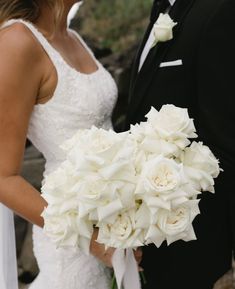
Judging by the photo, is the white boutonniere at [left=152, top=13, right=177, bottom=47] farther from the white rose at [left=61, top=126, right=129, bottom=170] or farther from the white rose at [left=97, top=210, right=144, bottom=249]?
the white rose at [left=97, top=210, right=144, bottom=249]

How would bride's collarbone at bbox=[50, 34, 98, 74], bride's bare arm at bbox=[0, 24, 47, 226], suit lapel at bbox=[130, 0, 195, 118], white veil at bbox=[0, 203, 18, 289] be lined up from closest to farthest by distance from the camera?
bride's bare arm at bbox=[0, 24, 47, 226], suit lapel at bbox=[130, 0, 195, 118], white veil at bbox=[0, 203, 18, 289], bride's collarbone at bbox=[50, 34, 98, 74]

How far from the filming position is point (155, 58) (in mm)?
2320

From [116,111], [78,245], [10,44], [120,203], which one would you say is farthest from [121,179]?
[116,111]

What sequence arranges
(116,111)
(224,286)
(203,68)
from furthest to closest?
(116,111), (224,286), (203,68)

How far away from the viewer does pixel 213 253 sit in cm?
238

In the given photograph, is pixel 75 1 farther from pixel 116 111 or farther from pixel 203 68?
pixel 116 111

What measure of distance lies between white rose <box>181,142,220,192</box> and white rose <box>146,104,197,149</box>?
0.05m

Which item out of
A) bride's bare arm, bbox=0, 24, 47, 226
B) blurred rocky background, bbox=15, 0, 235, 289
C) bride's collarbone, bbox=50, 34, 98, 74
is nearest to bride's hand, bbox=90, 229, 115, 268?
bride's bare arm, bbox=0, 24, 47, 226

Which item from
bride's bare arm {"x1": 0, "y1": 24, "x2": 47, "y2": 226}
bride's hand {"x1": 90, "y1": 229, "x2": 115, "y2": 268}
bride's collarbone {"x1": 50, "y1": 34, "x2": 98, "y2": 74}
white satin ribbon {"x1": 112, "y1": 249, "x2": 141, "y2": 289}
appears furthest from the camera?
bride's collarbone {"x1": 50, "y1": 34, "x2": 98, "y2": 74}

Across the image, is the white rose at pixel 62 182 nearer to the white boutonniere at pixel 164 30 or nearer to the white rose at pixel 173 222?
the white rose at pixel 173 222

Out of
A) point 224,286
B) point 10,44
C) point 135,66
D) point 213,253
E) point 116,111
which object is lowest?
point 224,286

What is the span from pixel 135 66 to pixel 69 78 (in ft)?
1.44

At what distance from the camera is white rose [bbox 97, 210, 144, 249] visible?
1595mm

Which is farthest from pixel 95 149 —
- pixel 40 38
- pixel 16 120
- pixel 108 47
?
pixel 108 47
